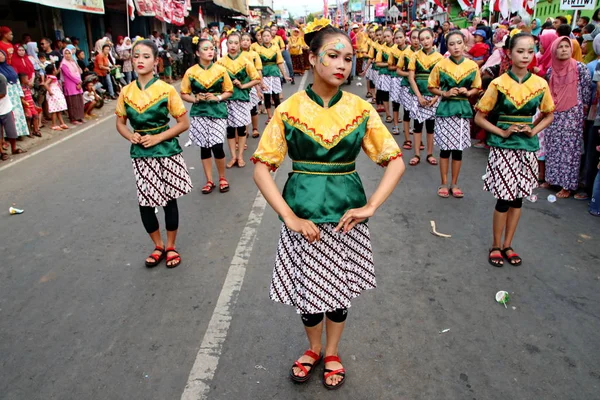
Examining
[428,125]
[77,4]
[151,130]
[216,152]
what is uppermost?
[77,4]

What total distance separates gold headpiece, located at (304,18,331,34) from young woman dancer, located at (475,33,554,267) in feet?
7.17

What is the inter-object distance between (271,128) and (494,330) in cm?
217

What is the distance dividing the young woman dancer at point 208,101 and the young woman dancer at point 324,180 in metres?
3.86

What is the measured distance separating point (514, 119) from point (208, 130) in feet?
12.4

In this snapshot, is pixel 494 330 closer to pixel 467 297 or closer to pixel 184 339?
pixel 467 297

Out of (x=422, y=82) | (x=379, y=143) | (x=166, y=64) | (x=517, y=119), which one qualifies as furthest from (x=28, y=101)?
(x=166, y=64)

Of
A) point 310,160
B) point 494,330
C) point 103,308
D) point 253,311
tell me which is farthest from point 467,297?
point 103,308

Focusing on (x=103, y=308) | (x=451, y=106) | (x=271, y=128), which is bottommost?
(x=103, y=308)

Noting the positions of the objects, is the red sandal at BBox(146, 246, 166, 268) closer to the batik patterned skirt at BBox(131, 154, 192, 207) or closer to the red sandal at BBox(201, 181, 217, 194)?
the batik patterned skirt at BBox(131, 154, 192, 207)

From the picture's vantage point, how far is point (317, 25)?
9.01ft

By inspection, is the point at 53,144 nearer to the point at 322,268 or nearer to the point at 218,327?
the point at 218,327

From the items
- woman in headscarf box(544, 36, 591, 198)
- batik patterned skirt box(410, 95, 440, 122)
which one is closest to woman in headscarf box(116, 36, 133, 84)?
batik patterned skirt box(410, 95, 440, 122)

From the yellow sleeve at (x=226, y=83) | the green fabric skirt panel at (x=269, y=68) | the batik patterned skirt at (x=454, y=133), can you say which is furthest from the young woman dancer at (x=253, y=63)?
the batik patterned skirt at (x=454, y=133)

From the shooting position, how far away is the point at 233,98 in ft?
24.8
